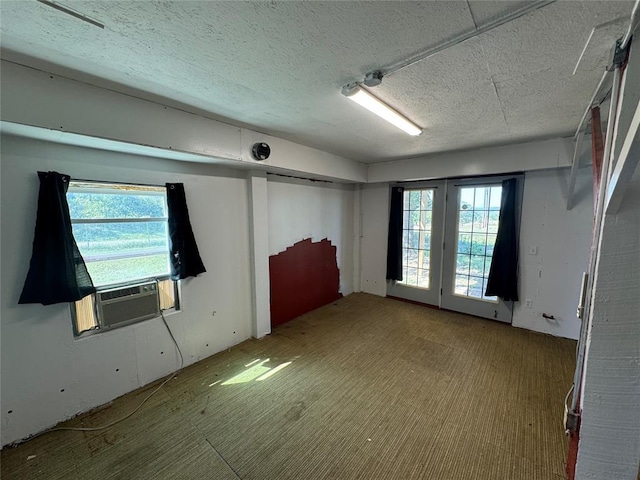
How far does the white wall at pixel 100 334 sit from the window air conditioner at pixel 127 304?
0.31 ft

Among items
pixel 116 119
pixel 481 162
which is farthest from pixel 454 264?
pixel 116 119

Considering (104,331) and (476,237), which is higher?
(476,237)

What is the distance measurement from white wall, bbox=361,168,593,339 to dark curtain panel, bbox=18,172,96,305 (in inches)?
197

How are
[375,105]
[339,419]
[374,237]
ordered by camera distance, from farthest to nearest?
[374,237] < [339,419] < [375,105]

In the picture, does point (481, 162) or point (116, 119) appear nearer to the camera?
point (116, 119)

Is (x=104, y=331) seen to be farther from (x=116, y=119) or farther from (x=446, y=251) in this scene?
(x=446, y=251)

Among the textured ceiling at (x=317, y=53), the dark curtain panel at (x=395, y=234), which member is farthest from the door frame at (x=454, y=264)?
the textured ceiling at (x=317, y=53)

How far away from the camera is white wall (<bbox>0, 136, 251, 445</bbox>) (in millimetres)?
1771

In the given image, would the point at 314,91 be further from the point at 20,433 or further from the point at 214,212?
the point at 20,433

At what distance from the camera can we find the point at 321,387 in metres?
2.42

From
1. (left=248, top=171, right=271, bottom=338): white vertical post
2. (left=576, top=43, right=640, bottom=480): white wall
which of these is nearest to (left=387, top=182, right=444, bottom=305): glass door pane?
(left=248, top=171, right=271, bottom=338): white vertical post

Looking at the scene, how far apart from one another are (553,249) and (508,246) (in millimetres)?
493

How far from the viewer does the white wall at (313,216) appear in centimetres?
362

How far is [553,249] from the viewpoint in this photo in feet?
10.8
